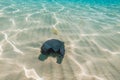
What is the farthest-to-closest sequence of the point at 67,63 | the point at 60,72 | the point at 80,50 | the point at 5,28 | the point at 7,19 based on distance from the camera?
1. the point at 7,19
2. the point at 5,28
3. the point at 80,50
4. the point at 67,63
5. the point at 60,72

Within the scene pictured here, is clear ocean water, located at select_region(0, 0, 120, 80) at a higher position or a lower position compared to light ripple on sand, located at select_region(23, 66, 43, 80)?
lower

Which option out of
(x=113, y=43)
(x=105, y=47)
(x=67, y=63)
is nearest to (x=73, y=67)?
(x=67, y=63)

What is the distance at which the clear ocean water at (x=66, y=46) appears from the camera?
4590 mm

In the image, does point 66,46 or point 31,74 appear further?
point 66,46

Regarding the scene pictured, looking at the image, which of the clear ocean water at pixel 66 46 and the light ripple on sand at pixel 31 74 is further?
the clear ocean water at pixel 66 46

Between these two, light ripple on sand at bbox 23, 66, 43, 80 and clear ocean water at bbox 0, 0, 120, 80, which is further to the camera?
clear ocean water at bbox 0, 0, 120, 80

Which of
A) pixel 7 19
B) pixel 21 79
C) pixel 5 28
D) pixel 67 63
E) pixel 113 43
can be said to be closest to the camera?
pixel 21 79

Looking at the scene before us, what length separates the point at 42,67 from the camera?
188 inches

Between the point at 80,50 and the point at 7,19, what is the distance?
184 inches

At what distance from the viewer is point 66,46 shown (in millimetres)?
6055

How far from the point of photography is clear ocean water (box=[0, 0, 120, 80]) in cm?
459

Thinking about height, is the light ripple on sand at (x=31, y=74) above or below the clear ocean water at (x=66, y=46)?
above

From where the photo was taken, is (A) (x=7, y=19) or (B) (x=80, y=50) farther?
(A) (x=7, y=19)

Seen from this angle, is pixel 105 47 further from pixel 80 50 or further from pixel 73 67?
pixel 73 67
